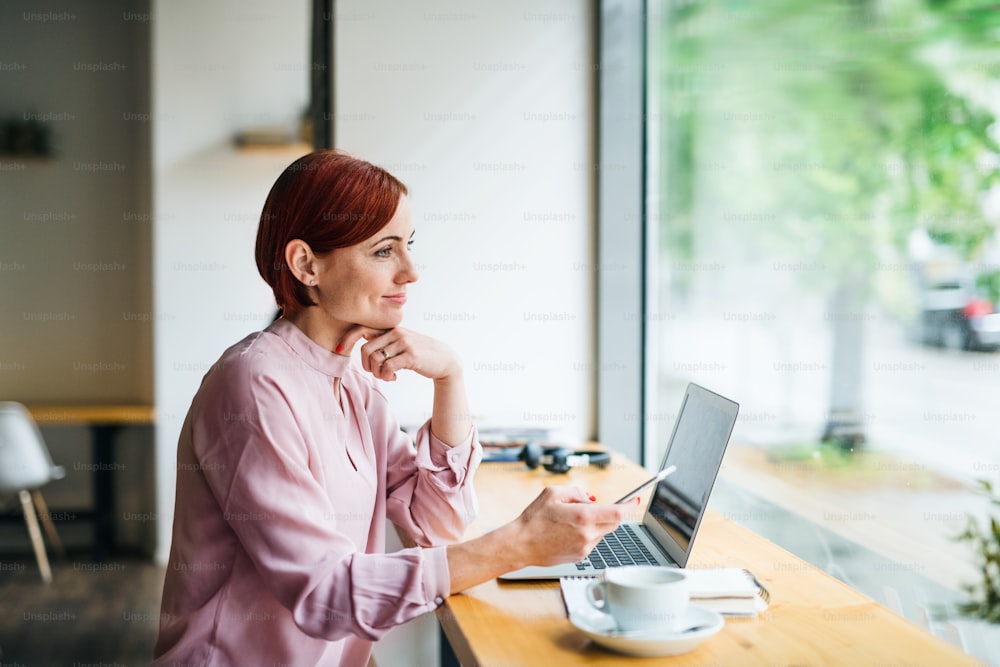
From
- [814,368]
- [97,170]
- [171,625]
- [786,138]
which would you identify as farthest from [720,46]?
[97,170]

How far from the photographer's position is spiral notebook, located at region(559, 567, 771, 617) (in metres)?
1.20

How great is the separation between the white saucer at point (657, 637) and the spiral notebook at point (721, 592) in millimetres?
79

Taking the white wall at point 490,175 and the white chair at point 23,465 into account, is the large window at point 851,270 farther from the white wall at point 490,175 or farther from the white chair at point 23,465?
the white chair at point 23,465

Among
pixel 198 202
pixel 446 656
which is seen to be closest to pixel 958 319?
pixel 446 656

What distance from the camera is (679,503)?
143cm

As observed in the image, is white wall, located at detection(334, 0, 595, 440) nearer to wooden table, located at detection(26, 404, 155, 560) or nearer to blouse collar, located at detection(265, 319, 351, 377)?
blouse collar, located at detection(265, 319, 351, 377)

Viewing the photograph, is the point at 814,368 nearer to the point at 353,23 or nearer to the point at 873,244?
the point at 873,244

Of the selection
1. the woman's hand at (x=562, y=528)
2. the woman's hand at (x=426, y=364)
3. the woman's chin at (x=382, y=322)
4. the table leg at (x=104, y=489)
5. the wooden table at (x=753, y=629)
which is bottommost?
the table leg at (x=104, y=489)

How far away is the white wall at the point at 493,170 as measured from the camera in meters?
2.56

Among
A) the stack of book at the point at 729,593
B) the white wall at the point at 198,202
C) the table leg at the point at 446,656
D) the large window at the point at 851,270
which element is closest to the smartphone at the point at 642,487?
the stack of book at the point at 729,593

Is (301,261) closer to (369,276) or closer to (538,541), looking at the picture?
(369,276)

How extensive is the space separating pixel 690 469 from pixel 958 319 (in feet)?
1.75

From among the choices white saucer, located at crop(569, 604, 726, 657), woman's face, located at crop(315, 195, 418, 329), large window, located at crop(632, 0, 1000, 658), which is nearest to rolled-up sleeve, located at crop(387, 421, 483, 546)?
woman's face, located at crop(315, 195, 418, 329)

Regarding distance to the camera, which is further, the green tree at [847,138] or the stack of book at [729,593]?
the green tree at [847,138]
